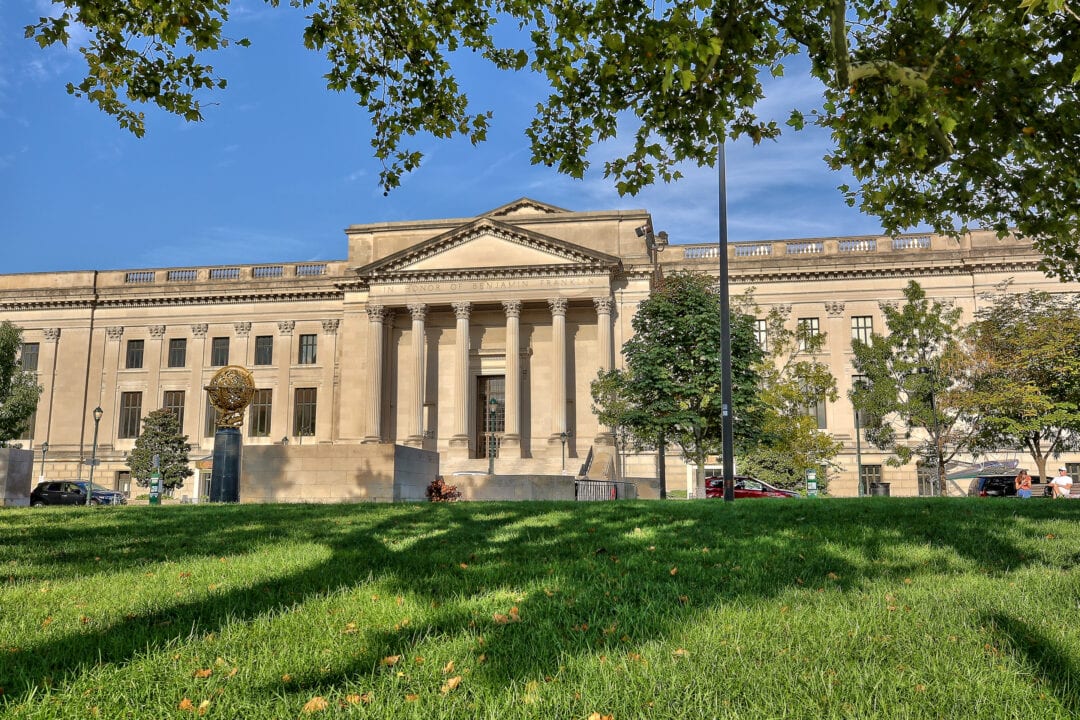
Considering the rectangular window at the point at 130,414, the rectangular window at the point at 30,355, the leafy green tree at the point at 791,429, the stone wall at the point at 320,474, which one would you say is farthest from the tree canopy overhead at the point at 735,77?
the rectangular window at the point at 30,355

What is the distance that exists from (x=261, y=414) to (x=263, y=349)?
4971 mm

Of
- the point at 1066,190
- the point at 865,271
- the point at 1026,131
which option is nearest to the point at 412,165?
the point at 1026,131

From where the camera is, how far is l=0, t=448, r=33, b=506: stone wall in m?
21.7

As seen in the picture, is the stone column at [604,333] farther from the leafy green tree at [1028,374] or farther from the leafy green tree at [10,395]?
the leafy green tree at [10,395]

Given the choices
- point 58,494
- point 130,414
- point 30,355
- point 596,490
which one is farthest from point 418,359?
point 30,355

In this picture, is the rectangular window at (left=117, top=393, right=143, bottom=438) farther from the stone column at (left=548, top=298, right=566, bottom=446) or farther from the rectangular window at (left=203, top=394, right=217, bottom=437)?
the stone column at (left=548, top=298, right=566, bottom=446)

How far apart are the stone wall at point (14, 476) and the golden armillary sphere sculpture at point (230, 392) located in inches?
199

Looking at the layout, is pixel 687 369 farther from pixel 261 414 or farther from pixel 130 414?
pixel 130 414

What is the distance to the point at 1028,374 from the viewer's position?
41.8m

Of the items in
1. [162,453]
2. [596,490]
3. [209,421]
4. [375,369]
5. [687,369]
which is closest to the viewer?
[596,490]

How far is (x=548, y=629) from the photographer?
5.13m

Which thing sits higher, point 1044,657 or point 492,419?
point 492,419

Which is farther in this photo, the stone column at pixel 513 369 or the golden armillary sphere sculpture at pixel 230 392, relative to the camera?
the stone column at pixel 513 369

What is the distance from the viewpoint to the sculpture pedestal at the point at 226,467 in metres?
23.8
